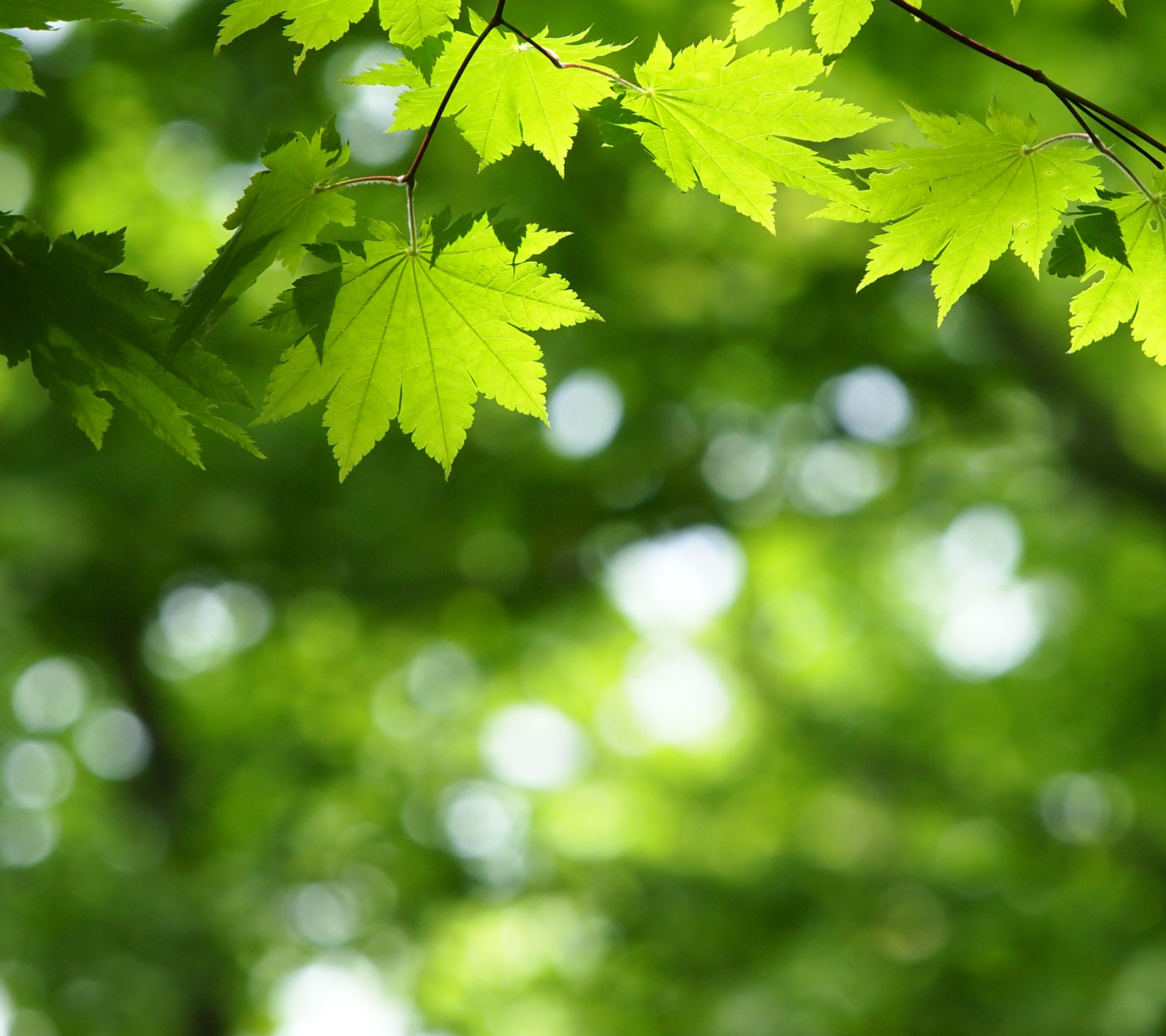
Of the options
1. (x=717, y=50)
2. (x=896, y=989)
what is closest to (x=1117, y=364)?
(x=896, y=989)

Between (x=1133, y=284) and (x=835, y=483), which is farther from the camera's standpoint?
(x=835, y=483)

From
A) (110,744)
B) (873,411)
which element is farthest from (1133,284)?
(110,744)

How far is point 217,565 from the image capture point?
6.77 metres

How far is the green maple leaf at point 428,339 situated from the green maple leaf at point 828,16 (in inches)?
15.4

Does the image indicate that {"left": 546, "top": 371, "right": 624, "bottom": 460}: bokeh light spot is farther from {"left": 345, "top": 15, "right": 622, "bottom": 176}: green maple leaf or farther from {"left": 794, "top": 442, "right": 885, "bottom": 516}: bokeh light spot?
{"left": 345, "top": 15, "right": 622, "bottom": 176}: green maple leaf

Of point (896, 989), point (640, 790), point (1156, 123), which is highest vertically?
point (1156, 123)

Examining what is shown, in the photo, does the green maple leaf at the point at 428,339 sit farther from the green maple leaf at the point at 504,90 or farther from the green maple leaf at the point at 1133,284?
the green maple leaf at the point at 1133,284

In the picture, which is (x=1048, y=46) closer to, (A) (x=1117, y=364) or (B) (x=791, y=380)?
(B) (x=791, y=380)

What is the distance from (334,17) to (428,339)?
419 millimetres

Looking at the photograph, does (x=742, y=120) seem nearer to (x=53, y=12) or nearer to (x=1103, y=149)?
(x=1103, y=149)

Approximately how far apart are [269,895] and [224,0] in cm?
554

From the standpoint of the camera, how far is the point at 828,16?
4.12 feet

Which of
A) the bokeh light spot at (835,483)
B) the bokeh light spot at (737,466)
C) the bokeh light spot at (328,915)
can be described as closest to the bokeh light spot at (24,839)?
the bokeh light spot at (328,915)

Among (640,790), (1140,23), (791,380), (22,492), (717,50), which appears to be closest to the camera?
(717,50)
